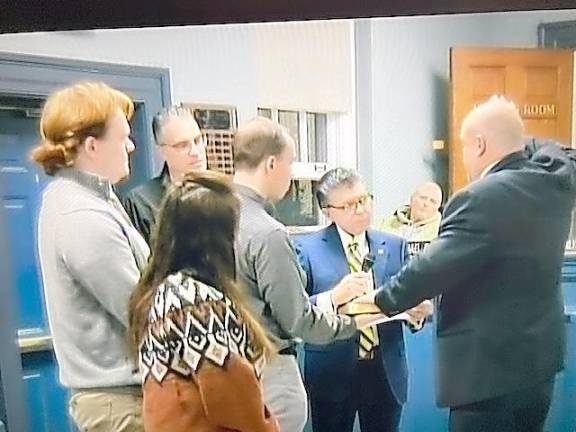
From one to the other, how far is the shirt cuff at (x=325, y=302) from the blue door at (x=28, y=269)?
28cm

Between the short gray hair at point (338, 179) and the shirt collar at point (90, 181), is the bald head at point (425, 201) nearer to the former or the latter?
the short gray hair at point (338, 179)

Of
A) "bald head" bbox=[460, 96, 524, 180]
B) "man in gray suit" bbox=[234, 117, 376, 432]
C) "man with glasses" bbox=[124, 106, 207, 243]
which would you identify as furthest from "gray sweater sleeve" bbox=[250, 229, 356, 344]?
"bald head" bbox=[460, 96, 524, 180]

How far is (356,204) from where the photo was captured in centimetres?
84

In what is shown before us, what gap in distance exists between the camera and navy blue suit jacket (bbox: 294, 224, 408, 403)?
32.6 inches

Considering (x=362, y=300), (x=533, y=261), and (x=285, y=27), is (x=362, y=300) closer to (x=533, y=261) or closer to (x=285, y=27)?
(x=533, y=261)

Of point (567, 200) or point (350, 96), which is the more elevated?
point (350, 96)

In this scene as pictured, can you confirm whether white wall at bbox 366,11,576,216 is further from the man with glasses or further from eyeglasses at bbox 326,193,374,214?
the man with glasses

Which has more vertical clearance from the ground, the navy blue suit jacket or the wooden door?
the wooden door

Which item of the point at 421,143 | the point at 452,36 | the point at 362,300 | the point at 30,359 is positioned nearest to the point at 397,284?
the point at 362,300

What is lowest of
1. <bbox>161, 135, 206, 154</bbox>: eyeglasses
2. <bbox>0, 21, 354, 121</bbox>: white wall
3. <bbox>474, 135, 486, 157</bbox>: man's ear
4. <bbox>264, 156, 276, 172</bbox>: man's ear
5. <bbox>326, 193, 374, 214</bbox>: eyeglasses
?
<bbox>326, 193, 374, 214</bbox>: eyeglasses

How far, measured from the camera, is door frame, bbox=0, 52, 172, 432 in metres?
0.83

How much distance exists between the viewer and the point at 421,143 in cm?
84

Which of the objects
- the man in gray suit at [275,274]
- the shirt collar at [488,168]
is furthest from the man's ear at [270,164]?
the shirt collar at [488,168]

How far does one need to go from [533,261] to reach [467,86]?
0.63 ft
